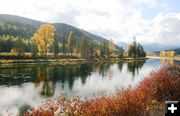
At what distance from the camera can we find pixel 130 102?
22891 millimetres

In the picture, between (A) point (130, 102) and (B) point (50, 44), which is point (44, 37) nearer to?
(B) point (50, 44)

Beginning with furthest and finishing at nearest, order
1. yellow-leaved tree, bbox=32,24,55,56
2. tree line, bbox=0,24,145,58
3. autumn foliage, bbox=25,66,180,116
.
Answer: tree line, bbox=0,24,145,58 → yellow-leaved tree, bbox=32,24,55,56 → autumn foliage, bbox=25,66,180,116

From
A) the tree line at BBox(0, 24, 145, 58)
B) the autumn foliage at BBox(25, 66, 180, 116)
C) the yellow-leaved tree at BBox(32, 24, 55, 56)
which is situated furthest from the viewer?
the tree line at BBox(0, 24, 145, 58)

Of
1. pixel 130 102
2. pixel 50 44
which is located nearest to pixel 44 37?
pixel 50 44

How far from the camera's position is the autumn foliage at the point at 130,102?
20062 mm

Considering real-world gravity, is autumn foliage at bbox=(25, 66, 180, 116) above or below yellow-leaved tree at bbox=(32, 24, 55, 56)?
below

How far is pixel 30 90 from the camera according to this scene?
173 feet

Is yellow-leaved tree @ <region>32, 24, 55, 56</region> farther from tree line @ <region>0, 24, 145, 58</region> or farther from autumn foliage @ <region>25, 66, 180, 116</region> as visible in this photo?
autumn foliage @ <region>25, 66, 180, 116</region>

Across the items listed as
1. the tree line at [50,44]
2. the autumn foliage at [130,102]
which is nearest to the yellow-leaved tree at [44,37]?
the tree line at [50,44]

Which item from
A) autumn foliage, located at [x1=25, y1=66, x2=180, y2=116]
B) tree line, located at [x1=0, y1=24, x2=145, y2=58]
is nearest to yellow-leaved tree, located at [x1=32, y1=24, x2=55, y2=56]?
tree line, located at [x1=0, y1=24, x2=145, y2=58]

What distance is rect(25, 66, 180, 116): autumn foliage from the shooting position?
2006 cm

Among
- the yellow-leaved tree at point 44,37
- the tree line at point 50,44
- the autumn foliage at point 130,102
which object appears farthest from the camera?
the tree line at point 50,44

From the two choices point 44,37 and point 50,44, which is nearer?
point 44,37

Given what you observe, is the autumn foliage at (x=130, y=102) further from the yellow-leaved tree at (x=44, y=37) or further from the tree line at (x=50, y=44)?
the tree line at (x=50, y=44)
